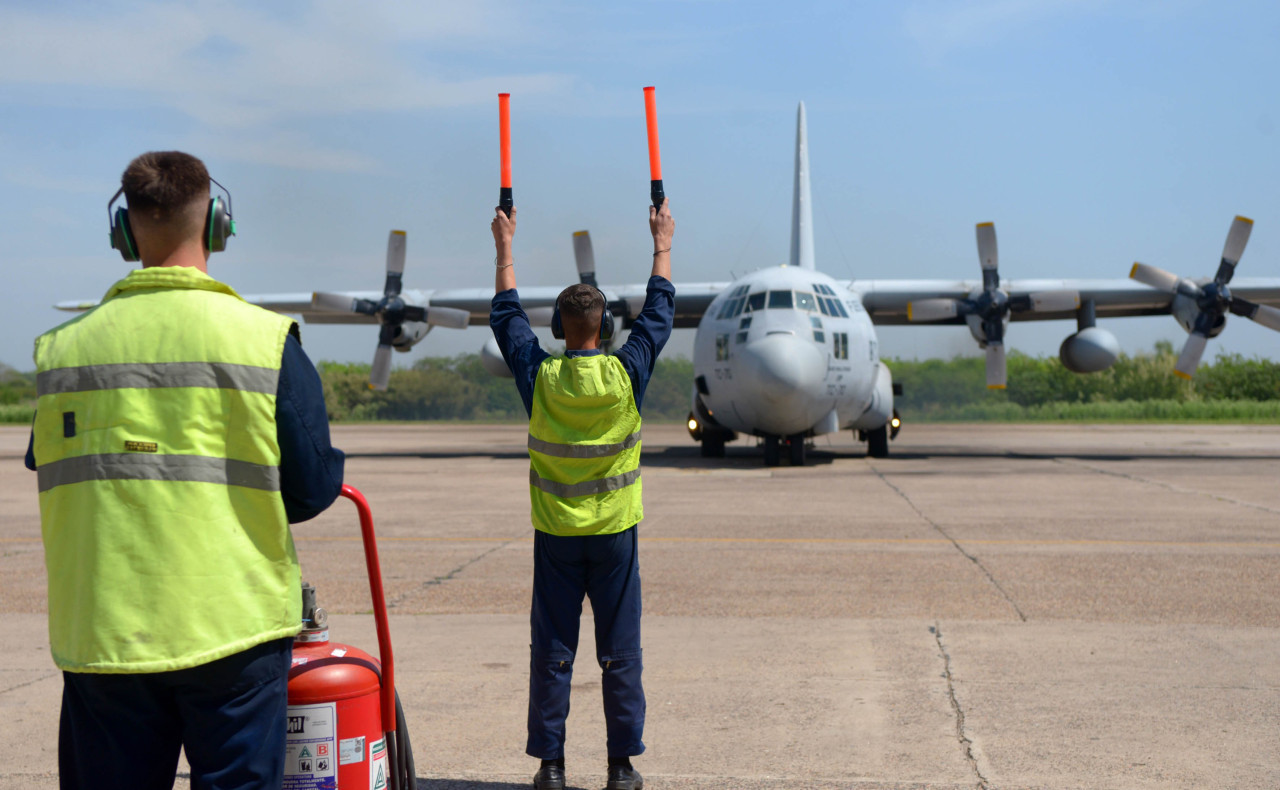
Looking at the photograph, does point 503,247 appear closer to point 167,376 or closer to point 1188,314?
point 167,376

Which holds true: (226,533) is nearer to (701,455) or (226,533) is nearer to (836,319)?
(836,319)

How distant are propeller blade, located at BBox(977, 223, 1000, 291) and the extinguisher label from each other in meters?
22.1

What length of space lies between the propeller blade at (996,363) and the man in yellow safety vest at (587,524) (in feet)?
67.9

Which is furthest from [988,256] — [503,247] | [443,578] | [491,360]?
[503,247]

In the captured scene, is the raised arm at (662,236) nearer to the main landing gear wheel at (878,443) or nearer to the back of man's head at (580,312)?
the back of man's head at (580,312)

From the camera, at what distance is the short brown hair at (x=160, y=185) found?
7.51 feet

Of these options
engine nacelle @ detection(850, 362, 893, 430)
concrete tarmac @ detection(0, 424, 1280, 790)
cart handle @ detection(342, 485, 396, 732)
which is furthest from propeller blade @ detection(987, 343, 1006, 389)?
cart handle @ detection(342, 485, 396, 732)

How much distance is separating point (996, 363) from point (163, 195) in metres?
22.7

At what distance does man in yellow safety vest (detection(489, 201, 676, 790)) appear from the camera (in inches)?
149

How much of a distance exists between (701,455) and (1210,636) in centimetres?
1851

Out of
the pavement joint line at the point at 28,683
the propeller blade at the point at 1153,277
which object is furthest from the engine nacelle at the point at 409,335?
the pavement joint line at the point at 28,683

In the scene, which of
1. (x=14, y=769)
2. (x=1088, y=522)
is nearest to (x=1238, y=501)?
(x=1088, y=522)

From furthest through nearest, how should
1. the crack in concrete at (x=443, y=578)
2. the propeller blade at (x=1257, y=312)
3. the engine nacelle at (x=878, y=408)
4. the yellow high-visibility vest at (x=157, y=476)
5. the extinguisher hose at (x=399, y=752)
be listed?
the propeller blade at (x=1257, y=312) < the engine nacelle at (x=878, y=408) < the crack in concrete at (x=443, y=578) < the extinguisher hose at (x=399, y=752) < the yellow high-visibility vest at (x=157, y=476)

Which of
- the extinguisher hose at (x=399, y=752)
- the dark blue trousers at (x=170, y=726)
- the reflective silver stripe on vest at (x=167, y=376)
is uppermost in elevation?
the reflective silver stripe on vest at (x=167, y=376)
